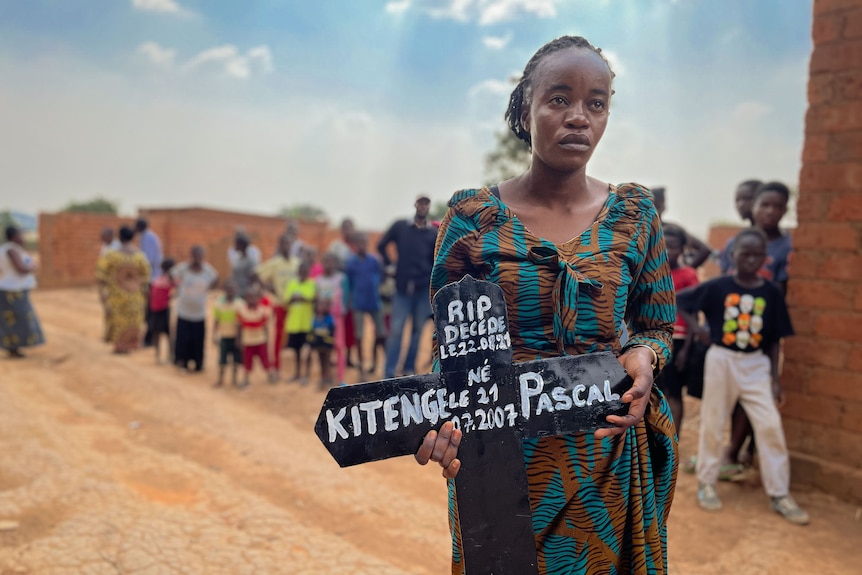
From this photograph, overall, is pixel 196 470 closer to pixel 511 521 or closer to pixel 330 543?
pixel 330 543

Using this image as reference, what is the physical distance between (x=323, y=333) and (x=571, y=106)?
217 inches

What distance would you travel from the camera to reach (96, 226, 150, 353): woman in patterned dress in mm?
8273

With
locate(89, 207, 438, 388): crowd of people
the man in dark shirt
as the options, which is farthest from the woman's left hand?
locate(89, 207, 438, 388): crowd of people

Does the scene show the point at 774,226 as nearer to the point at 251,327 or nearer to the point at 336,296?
the point at 336,296

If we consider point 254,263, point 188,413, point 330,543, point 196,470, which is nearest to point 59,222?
point 254,263

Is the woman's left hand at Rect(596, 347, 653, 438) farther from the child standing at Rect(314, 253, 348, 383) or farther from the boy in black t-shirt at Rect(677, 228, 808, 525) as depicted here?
the child standing at Rect(314, 253, 348, 383)

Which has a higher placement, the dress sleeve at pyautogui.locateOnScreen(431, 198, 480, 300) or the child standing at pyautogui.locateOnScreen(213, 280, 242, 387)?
the dress sleeve at pyautogui.locateOnScreen(431, 198, 480, 300)

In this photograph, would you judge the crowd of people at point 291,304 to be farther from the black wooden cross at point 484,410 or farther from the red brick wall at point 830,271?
the black wooden cross at point 484,410

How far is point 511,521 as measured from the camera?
1.27 m

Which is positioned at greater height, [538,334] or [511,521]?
[538,334]

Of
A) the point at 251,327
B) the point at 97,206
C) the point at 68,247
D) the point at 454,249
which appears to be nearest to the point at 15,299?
the point at 251,327

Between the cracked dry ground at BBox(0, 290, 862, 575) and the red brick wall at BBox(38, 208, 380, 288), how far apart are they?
12158 millimetres

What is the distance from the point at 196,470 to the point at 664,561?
3459 millimetres

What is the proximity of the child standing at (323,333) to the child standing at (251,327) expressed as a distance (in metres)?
0.56
